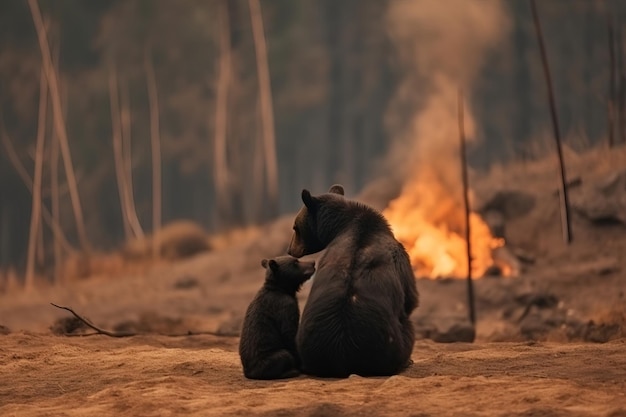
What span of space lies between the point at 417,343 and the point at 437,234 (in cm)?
975

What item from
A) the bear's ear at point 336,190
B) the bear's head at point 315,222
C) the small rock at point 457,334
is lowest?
the small rock at point 457,334

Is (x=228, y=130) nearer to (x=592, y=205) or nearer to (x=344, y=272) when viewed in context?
(x=592, y=205)

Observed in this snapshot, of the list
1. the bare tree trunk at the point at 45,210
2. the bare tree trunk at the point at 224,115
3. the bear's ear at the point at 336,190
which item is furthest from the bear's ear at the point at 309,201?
the bare tree trunk at the point at 224,115

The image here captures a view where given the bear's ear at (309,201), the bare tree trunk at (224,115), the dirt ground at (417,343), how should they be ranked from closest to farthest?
the dirt ground at (417,343), the bear's ear at (309,201), the bare tree trunk at (224,115)

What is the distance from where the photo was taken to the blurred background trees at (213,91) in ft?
147

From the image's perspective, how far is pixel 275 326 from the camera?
8117 mm

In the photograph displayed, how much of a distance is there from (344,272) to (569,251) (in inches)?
505

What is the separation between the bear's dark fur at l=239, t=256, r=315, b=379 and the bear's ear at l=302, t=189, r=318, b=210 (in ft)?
1.87

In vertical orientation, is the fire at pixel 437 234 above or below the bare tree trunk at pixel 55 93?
below

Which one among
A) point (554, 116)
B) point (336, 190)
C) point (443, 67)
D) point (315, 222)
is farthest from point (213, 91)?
point (315, 222)

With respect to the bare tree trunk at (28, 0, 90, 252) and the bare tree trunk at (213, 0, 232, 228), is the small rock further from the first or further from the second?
the bare tree trunk at (213, 0, 232, 228)

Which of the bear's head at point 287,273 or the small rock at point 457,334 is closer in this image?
the bear's head at point 287,273

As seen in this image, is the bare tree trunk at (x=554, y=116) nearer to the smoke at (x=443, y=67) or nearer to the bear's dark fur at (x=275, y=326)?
the smoke at (x=443, y=67)

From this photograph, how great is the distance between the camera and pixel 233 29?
38.1 m
